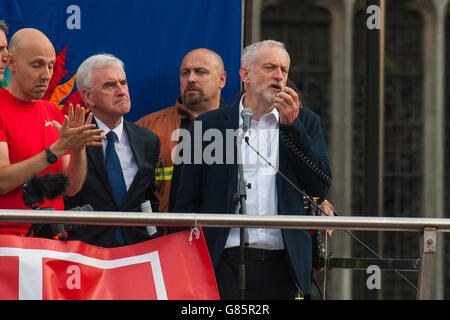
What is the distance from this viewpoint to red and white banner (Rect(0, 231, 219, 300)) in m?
4.32

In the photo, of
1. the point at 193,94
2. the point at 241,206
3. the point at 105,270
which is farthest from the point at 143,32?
the point at 105,270

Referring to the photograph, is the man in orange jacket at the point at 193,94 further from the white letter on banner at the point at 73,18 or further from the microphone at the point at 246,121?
the microphone at the point at 246,121

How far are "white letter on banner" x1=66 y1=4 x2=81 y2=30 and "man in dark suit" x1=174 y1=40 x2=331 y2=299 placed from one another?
4.55 feet

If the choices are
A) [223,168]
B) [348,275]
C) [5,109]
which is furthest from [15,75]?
[348,275]

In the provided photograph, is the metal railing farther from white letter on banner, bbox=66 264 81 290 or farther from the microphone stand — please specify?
the microphone stand

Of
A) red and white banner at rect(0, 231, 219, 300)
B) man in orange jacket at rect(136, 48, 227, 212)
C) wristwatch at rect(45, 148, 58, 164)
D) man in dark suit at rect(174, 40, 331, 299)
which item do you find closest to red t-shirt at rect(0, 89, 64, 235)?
wristwatch at rect(45, 148, 58, 164)

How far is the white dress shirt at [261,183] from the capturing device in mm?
5207

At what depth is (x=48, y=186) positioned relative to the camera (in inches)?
181

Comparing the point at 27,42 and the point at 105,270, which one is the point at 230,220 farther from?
the point at 27,42

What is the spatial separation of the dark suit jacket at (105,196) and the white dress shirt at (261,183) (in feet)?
1.80

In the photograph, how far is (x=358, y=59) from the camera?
21.3 metres

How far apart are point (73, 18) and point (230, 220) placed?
2.75 meters

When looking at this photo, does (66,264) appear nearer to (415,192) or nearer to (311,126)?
(311,126)
